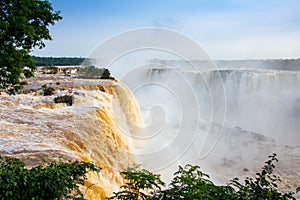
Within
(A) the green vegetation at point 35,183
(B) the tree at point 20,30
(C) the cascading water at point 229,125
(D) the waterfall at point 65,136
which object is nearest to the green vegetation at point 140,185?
(A) the green vegetation at point 35,183

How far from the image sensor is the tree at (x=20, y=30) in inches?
253

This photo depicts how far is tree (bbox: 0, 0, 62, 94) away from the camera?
6421 millimetres

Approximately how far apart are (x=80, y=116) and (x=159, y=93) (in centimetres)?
1598

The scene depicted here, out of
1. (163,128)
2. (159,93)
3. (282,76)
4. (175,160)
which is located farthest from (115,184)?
(282,76)

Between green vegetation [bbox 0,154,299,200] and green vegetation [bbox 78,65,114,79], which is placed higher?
green vegetation [bbox 78,65,114,79]

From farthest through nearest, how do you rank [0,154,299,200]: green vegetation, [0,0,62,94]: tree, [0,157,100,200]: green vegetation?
[0,0,62,94]: tree < [0,157,100,200]: green vegetation < [0,154,299,200]: green vegetation

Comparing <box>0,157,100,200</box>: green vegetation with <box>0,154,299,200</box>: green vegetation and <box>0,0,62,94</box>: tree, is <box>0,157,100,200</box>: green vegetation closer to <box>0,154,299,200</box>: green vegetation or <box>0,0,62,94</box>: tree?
<box>0,154,299,200</box>: green vegetation

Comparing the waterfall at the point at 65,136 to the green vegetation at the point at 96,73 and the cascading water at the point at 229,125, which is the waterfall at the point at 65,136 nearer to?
the cascading water at the point at 229,125

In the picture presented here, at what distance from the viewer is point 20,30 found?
21.3 ft

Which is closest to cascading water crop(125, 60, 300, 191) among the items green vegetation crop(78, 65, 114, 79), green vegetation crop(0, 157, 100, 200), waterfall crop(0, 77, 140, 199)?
waterfall crop(0, 77, 140, 199)

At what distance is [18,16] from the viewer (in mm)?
6418

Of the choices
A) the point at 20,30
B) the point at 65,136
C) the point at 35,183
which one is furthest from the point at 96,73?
the point at 35,183

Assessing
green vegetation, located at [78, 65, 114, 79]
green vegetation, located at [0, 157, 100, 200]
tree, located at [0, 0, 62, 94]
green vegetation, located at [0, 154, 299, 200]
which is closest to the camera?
green vegetation, located at [0, 154, 299, 200]

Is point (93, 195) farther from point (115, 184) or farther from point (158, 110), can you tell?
point (158, 110)
